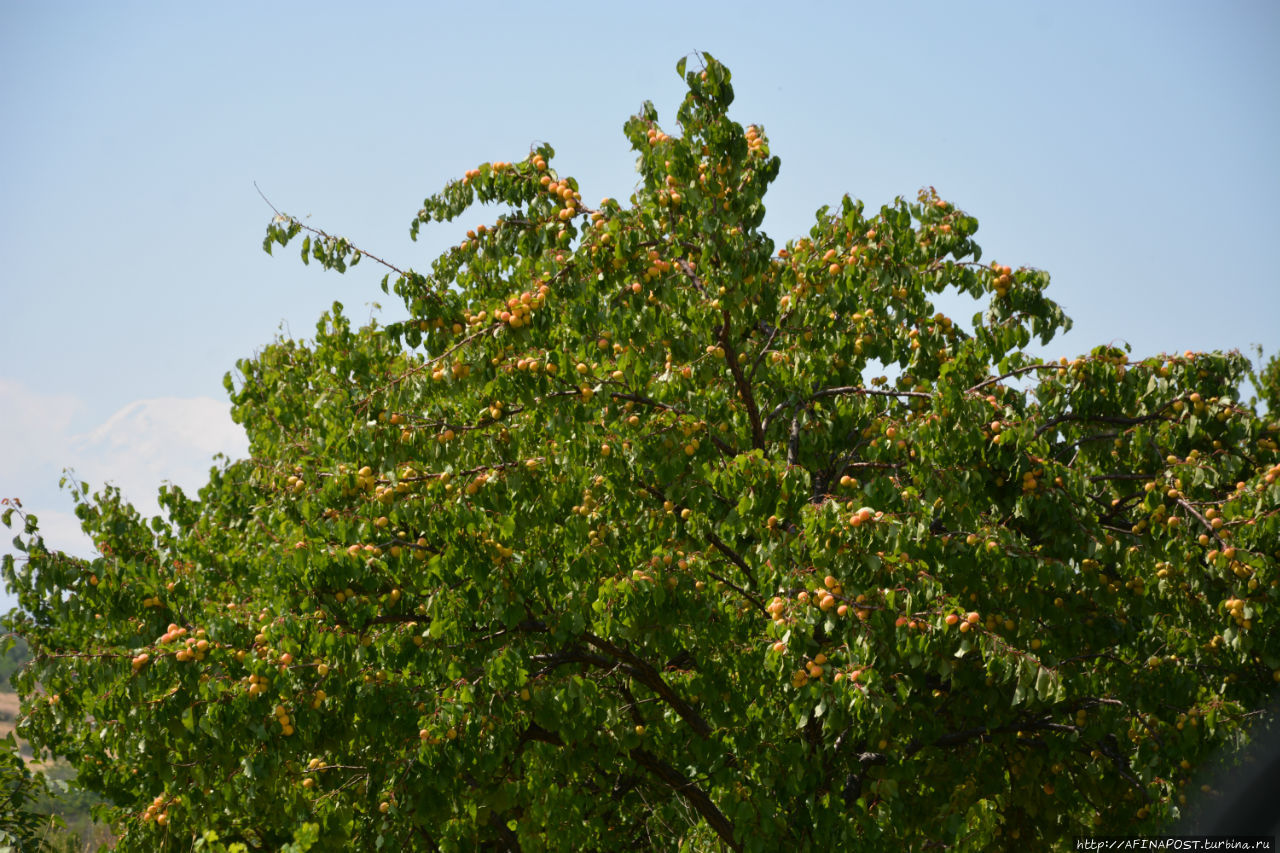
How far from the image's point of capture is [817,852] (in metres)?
6.59

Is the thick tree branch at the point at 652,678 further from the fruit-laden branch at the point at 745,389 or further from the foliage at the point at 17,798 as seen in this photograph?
the foliage at the point at 17,798

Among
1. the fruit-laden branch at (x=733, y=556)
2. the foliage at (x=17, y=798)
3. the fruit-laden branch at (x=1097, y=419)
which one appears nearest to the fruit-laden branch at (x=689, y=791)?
the fruit-laden branch at (x=733, y=556)

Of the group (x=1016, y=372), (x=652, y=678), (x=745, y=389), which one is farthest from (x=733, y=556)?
(x=1016, y=372)

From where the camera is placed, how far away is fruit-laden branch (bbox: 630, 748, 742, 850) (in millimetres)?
7836

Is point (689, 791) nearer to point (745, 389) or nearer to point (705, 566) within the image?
point (705, 566)

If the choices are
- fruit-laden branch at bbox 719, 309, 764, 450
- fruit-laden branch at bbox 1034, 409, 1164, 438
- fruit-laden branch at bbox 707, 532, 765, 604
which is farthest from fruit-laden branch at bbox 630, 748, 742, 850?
fruit-laden branch at bbox 1034, 409, 1164, 438

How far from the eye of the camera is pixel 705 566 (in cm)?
660

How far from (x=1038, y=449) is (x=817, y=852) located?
2.86 m

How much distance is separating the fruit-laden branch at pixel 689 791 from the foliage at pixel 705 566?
0.05 metres

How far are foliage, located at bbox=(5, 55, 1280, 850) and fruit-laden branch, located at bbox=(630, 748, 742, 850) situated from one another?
5 centimetres

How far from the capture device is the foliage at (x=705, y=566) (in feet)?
20.1

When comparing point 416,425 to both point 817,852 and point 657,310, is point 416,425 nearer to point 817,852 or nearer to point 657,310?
point 657,310

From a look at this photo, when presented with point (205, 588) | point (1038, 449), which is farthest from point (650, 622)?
point (205, 588)

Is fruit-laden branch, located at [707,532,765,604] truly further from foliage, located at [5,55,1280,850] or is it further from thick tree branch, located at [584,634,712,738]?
thick tree branch, located at [584,634,712,738]
